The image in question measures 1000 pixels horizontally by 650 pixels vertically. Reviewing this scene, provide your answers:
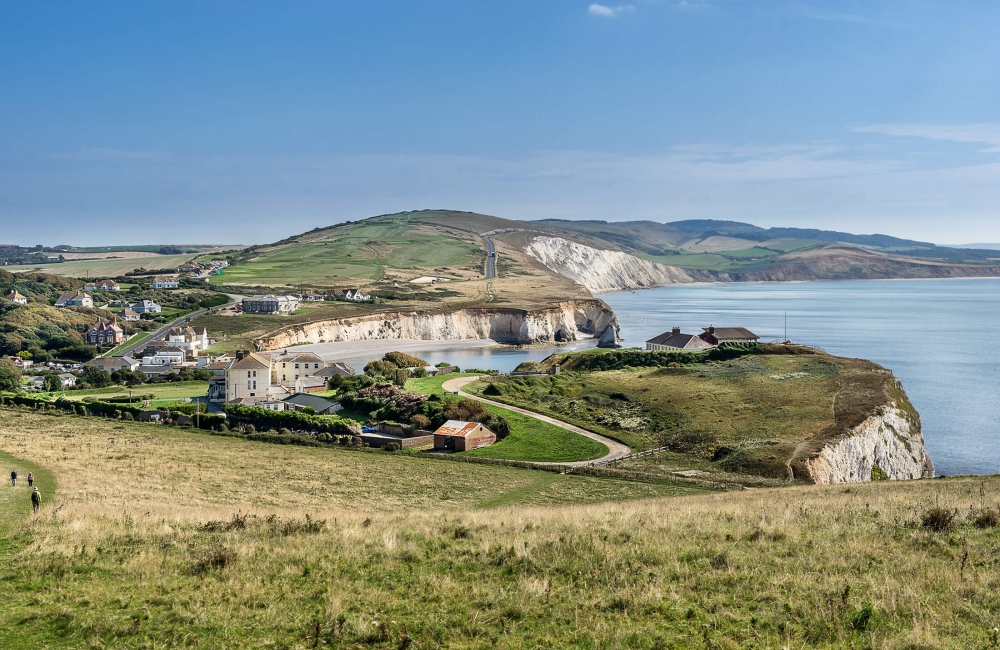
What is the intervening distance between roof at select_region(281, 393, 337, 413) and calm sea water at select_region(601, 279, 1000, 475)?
3296 cm

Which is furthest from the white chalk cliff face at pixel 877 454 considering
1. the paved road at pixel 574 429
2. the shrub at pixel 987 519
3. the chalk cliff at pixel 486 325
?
the chalk cliff at pixel 486 325

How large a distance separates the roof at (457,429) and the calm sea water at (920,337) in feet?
73.2

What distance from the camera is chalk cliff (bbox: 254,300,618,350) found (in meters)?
106

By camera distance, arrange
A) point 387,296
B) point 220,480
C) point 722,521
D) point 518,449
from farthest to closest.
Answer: point 387,296 < point 518,449 < point 220,480 < point 722,521

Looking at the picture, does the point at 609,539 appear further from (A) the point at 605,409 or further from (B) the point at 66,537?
(A) the point at 605,409

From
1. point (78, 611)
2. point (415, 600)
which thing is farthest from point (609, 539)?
point (78, 611)

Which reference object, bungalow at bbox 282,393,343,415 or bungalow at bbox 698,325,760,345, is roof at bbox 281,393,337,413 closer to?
bungalow at bbox 282,393,343,415

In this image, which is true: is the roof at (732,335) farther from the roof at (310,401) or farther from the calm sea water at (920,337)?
the roof at (310,401)

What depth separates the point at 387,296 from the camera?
12706 centimetres

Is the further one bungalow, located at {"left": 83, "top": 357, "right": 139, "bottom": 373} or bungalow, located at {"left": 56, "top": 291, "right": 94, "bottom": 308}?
bungalow, located at {"left": 56, "top": 291, "right": 94, "bottom": 308}

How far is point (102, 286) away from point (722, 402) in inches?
4541

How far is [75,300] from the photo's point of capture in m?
104

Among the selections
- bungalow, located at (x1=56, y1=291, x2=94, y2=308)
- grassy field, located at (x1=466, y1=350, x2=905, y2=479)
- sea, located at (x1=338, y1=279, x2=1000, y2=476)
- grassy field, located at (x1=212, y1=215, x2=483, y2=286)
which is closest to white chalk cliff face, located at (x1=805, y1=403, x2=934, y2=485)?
grassy field, located at (x1=466, y1=350, x2=905, y2=479)

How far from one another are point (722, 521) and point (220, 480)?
18.0 m
